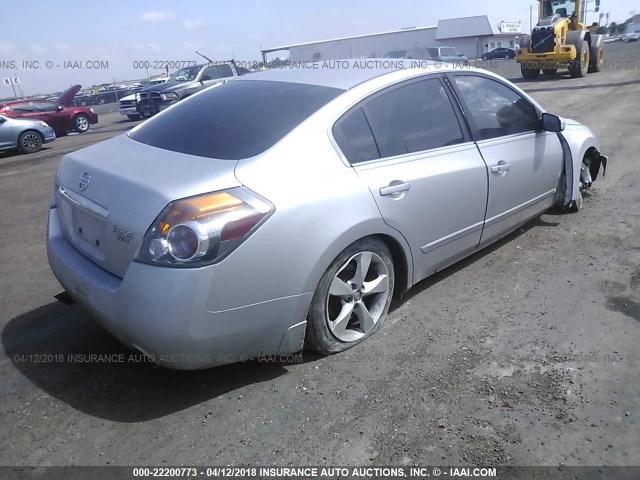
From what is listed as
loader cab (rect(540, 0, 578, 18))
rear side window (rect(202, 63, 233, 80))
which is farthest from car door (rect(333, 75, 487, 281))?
loader cab (rect(540, 0, 578, 18))

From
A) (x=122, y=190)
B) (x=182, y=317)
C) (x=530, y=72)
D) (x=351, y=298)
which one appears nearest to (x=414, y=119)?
(x=351, y=298)

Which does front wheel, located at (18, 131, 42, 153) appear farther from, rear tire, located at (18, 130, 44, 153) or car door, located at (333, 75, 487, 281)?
car door, located at (333, 75, 487, 281)

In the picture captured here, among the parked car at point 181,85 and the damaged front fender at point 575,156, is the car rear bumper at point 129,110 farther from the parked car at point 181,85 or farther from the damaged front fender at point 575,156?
the damaged front fender at point 575,156

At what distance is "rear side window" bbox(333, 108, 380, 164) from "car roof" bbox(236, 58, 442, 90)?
24cm

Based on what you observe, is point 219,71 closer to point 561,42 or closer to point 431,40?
point 561,42

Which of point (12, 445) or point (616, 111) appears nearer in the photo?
point (12, 445)

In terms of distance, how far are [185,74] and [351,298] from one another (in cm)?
1640

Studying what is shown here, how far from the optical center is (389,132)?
3.30 meters

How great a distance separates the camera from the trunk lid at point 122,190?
8.30 feet

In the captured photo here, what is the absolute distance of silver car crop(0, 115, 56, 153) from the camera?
1305 centimetres

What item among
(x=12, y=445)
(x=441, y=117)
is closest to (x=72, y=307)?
(x=12, y=445)

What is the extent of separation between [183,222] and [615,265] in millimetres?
3428

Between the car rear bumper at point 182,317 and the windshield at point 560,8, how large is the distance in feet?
73.4

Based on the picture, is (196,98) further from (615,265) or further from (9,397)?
(615,265)
